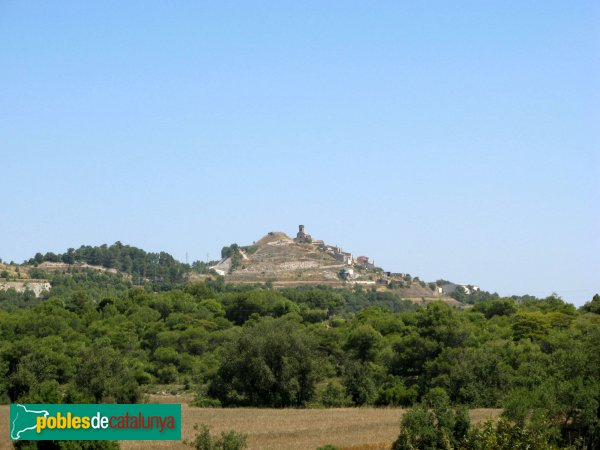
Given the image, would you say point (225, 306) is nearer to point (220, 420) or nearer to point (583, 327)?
point (583, 327)

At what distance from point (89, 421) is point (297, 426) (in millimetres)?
11857

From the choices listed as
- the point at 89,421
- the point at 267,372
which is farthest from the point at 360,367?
the point at 89,421

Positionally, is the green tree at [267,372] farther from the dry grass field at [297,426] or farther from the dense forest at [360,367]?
the dry grass field at [297,426]

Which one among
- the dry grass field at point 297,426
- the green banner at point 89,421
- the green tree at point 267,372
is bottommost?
the dry grass field at point 297,426

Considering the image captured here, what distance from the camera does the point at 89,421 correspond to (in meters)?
23.0

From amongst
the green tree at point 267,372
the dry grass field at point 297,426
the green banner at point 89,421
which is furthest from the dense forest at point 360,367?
the green banner at point 89,421

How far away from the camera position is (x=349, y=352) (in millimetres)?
57094

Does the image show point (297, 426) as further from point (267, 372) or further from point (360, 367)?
point (360, 367)

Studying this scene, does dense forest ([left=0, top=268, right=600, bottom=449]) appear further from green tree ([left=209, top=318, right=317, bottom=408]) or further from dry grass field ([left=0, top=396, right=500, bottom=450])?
dry grass field ([left=0, top=396, right=500, bottom=450])

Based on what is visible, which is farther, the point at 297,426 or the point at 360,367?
the point at 360,367

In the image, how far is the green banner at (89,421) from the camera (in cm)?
2277

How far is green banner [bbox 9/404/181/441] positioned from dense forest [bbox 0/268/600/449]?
1728 millimetres

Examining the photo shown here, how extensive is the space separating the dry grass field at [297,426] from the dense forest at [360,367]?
5.20ft

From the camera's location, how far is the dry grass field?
29.0m
